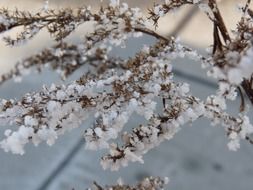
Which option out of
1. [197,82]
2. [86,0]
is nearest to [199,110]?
[197,82]

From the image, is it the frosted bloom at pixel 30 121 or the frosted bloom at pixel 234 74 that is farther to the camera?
the frosted bloom at pixel 30 121

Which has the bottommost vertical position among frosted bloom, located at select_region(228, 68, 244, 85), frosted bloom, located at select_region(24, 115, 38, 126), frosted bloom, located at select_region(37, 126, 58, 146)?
frosted bloom, located at select_region(37, 126, 58, 146)

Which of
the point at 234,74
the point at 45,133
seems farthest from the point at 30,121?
the point at 234,74

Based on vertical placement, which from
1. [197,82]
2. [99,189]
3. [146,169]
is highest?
[99,189]

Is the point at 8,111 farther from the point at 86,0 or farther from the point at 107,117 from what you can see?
the point at 86,0

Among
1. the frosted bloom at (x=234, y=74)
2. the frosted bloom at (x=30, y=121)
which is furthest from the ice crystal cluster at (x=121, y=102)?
the frosted bloom at (x=234, y=74)

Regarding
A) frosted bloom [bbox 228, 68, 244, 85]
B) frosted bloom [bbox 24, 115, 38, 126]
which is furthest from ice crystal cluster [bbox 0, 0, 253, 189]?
frosted bloom [bbox 228, 68, 244, 85]

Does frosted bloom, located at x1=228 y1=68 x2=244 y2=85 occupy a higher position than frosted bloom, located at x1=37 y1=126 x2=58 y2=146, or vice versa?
frosted bloom, located at x1=228 y1=68 x2=244 y2=85

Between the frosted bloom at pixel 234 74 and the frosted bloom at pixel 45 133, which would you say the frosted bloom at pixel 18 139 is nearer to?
the frosted bloom at pixel 45 133

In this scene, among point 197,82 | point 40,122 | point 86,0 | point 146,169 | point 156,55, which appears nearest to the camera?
point 40,122

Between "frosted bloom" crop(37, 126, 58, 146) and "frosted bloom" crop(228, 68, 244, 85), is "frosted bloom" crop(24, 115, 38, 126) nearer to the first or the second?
"frosted bloom" crop(37, 126, 58, 146)

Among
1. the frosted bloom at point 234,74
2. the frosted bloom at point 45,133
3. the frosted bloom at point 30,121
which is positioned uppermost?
the frosted bloom at point 234,74
